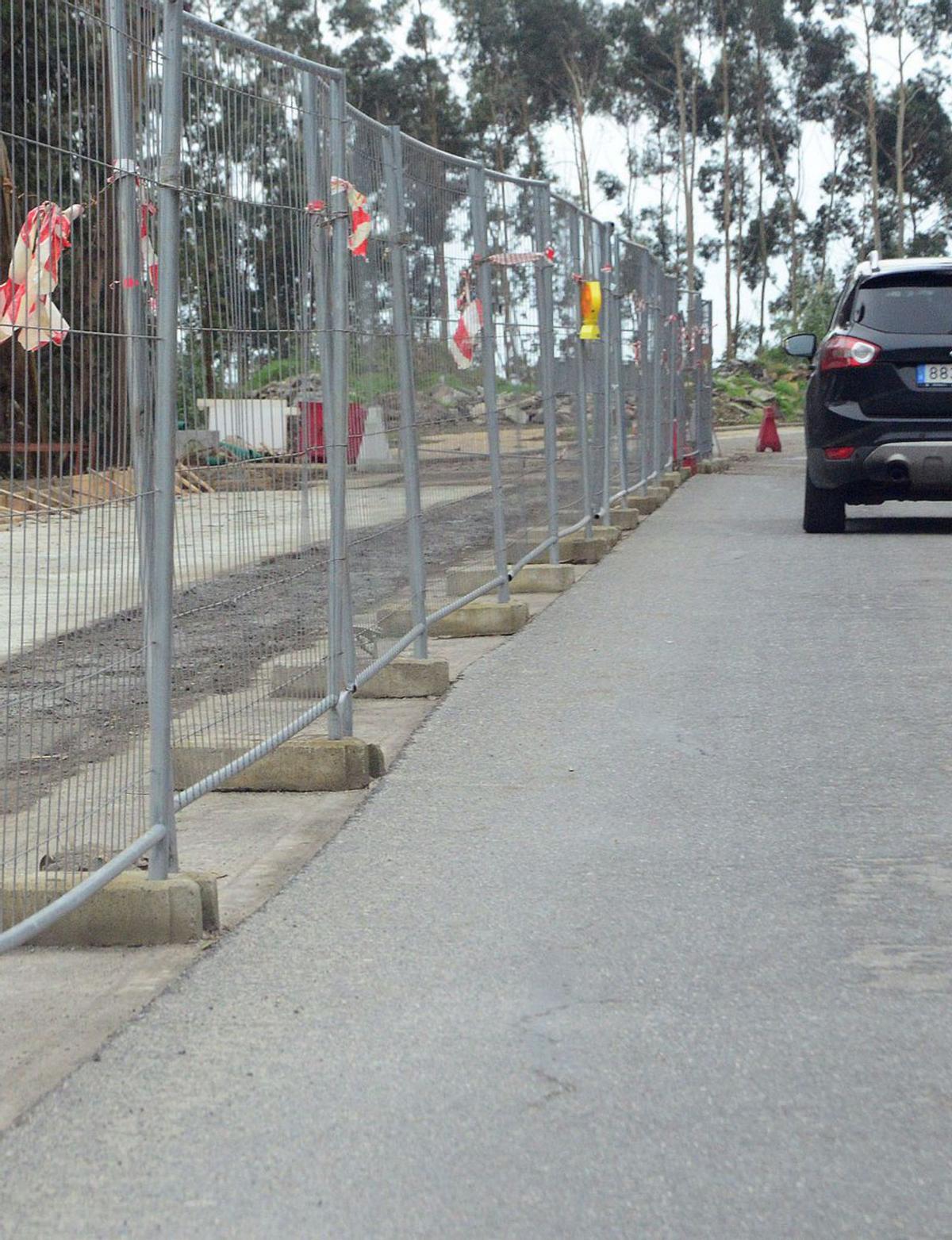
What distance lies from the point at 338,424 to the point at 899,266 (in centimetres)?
830

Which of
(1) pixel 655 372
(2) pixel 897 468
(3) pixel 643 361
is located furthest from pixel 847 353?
(1) pixel 655 372

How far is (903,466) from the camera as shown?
1378cm

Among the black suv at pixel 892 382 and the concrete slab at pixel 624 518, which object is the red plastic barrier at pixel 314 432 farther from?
the concrete slab at pixel 624 518

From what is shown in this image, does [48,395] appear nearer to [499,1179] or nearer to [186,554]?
[186,554]

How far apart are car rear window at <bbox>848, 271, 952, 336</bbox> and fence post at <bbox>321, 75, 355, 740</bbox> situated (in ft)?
26.0

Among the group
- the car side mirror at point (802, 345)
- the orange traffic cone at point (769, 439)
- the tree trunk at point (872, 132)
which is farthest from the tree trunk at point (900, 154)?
the car side mirror at point (802, 345)

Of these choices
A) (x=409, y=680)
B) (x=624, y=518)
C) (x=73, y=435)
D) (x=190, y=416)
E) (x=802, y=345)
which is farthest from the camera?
(x=624, y=518)

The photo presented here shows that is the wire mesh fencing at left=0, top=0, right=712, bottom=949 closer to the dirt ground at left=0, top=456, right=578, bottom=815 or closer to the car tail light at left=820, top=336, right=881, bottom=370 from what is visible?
the dirt ground at left=0, top=456, right=578, bottom=815

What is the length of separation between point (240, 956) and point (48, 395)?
4.64ft

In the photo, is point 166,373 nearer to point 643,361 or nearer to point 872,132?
point 643,361

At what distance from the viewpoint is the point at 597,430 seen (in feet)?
49.7

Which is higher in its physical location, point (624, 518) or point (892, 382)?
point (892, 382)

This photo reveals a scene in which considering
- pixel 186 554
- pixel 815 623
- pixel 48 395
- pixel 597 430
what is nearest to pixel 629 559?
pixel 597 430

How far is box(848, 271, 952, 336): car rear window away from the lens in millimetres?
13711
